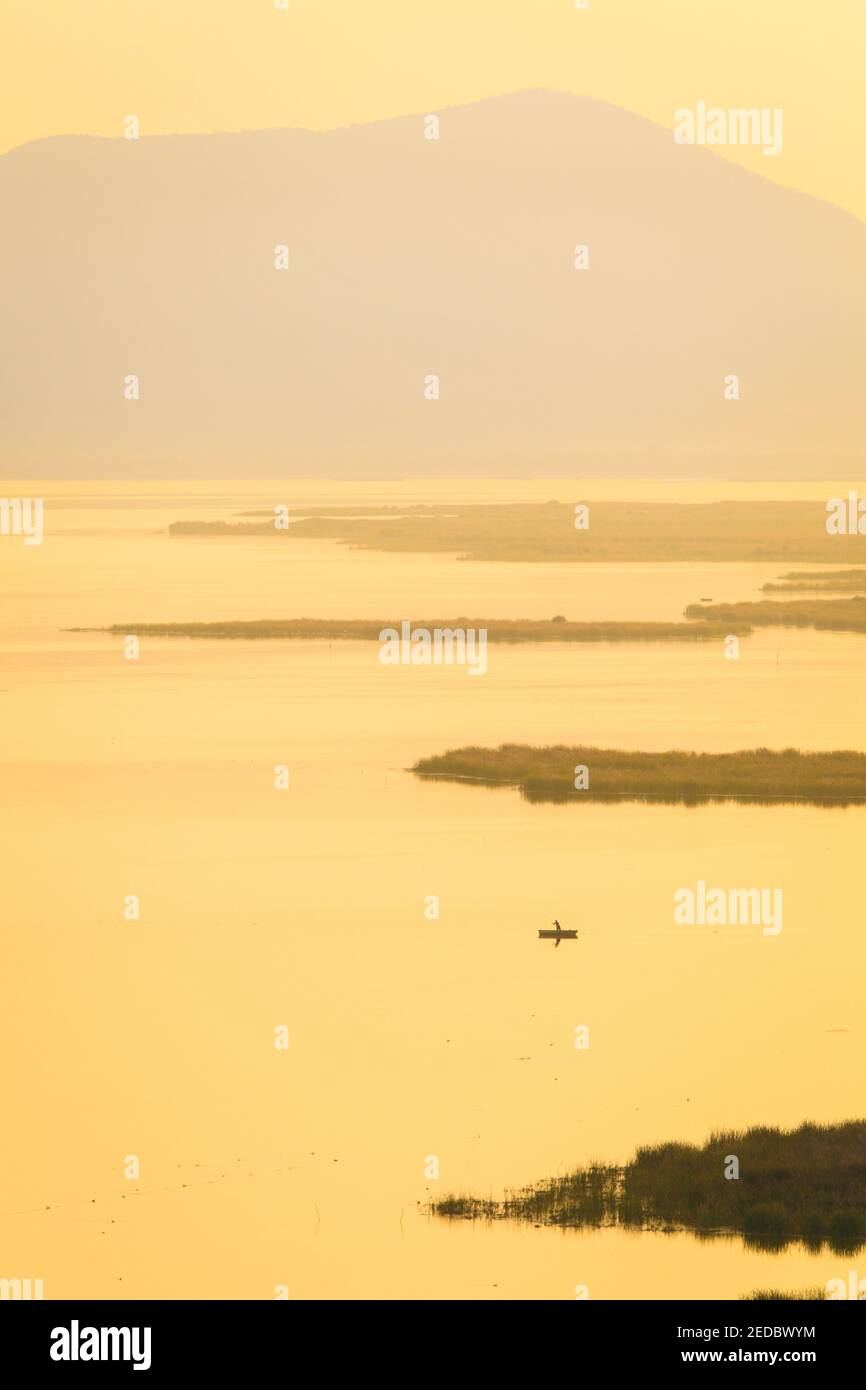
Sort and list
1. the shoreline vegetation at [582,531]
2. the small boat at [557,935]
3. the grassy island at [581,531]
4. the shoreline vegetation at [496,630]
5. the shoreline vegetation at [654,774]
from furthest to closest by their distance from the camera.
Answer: the grassy island at [581,531]
the shoreline vegetation at [582,531]
the shoreline vegetation at [496,630]
the shoreline vegetation at [654,774]
the small boat at [557,935]

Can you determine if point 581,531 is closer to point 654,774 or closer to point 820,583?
point 820,583

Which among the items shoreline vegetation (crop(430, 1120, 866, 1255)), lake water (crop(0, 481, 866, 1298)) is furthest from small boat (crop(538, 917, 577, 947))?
shoreline vegetation (crop(430, 1120, 866, 1255))

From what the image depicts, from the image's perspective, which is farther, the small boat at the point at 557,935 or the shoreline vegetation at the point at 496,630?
the shoreline vegetation at the point at 496,630

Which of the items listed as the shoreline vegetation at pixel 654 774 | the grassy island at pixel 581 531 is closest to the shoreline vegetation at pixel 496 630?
the shoreline vegetation at pixel 654 774

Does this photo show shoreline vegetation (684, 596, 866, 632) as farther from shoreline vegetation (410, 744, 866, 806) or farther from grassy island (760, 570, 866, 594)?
shoreline vegetation (410, 744, 866, 806)

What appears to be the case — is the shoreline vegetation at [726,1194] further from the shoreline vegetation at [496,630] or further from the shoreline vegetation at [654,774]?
the shoreline vegetation at [496,630]
